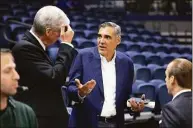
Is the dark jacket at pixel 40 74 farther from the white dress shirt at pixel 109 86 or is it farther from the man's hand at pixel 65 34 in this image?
the white dress shirt at pixel 109 86

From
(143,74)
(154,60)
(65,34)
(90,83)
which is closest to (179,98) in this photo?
(90,83)

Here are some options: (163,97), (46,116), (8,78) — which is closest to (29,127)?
(8,78)

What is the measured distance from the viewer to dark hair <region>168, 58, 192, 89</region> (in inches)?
83.7

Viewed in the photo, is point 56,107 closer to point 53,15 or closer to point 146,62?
point 53,15

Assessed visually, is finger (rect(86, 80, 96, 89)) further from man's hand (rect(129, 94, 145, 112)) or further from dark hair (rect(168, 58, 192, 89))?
dark hair (rect(168, 58, 192, 89))

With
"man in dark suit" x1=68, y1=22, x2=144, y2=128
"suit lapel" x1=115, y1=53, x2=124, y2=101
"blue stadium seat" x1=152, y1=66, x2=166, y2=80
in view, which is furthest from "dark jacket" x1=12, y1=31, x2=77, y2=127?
"blue stadium seat" x1=152, y1=66, x2=166, y2=80

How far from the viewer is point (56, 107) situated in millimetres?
2344

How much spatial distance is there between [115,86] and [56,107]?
0.57m

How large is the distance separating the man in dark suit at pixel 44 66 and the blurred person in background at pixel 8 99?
1.24ft

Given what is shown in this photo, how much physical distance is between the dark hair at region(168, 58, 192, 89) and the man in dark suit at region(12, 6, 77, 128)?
580 mm

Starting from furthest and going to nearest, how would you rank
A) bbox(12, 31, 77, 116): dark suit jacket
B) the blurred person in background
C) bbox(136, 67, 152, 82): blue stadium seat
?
bbox(136, 67, 152, 82): blue stadium seat < bbox(12, 31, 77, 116): dark suit jacket < the blurred person in background

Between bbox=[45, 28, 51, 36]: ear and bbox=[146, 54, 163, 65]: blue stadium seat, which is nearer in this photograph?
bbox=[45, 28, 51, 36]: ear

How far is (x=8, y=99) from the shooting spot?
189 centimetres

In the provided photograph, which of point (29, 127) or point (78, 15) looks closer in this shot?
point (29, 127)
